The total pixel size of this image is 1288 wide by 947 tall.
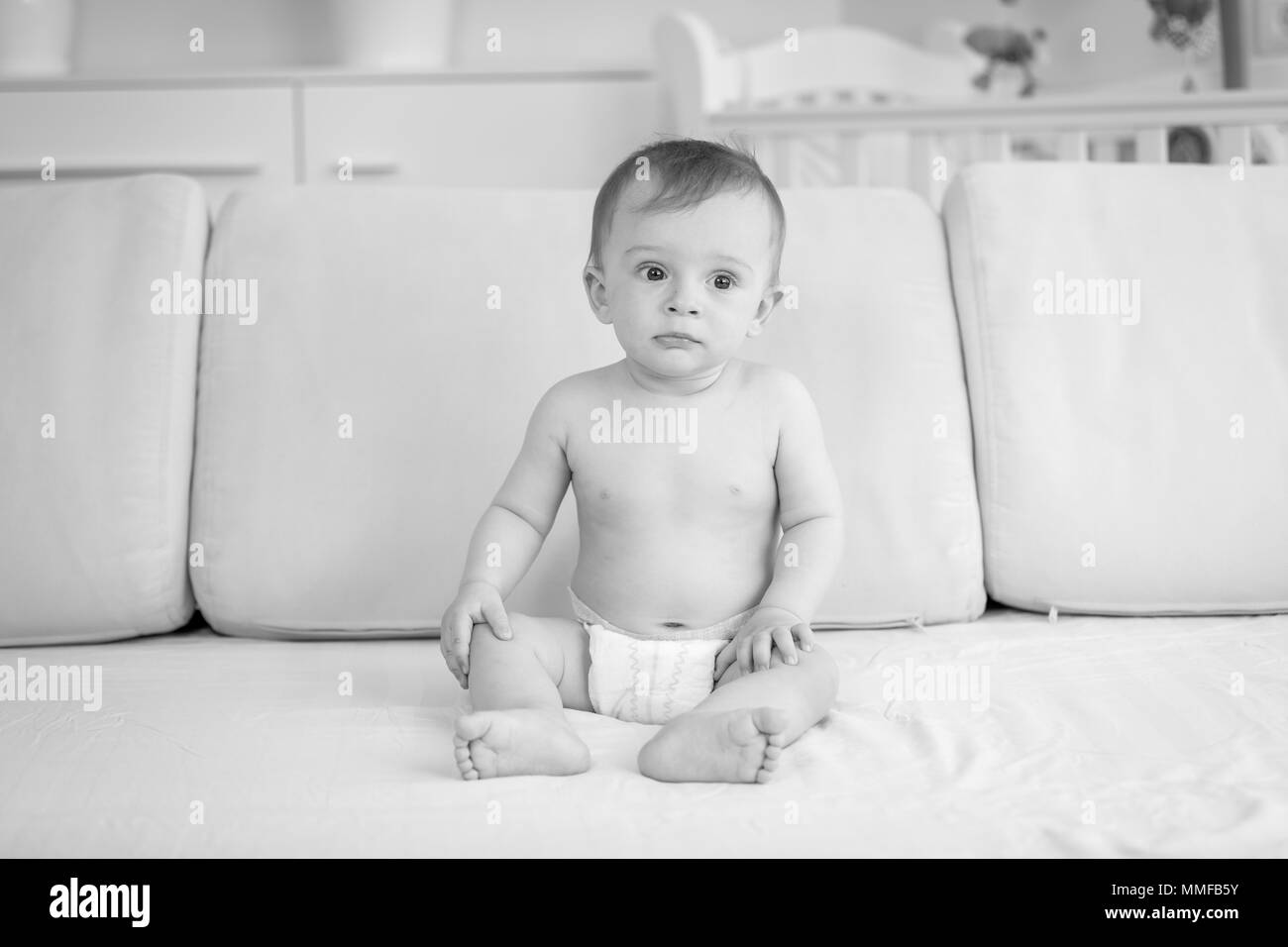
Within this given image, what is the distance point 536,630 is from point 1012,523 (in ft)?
1.85

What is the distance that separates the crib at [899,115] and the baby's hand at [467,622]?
0.90m

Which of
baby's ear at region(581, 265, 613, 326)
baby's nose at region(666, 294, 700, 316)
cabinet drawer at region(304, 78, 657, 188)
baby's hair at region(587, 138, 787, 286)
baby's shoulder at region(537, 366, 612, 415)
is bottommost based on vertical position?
baby's shoulder at region(537, 366, 612, 415)

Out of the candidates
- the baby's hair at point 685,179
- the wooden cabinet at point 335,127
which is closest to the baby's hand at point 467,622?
the baby's hair at point 685,179

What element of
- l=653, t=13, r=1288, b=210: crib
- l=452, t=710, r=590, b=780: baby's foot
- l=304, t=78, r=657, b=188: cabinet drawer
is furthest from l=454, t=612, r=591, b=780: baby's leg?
l=304, t=78, r=657, b=188: cabinet drawer

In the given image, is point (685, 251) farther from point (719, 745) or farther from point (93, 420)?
point (93, 420)

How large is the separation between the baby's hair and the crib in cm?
56

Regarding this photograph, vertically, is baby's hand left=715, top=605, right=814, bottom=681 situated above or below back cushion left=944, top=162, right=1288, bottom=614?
below

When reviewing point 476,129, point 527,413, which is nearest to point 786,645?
point 527,413

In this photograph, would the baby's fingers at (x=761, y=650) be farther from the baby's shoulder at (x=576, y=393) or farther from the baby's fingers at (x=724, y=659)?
the baby's shoulder at (x=576, y=393)

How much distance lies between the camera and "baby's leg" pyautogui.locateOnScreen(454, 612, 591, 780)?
868mm

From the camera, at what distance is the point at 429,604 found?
1.31 m

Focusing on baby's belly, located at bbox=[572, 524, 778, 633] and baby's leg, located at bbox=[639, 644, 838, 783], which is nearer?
baby's leg, located at bbox=[639, 644, 838, 783]

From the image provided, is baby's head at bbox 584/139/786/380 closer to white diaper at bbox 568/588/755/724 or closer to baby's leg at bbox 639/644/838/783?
white diaper at bbox 568/588/755/724
